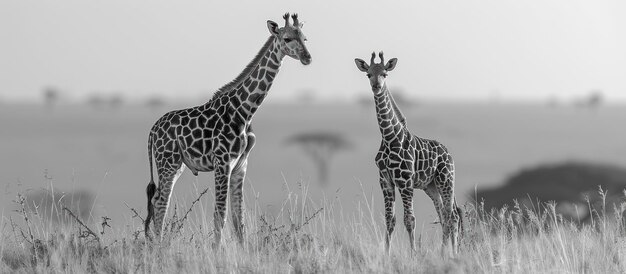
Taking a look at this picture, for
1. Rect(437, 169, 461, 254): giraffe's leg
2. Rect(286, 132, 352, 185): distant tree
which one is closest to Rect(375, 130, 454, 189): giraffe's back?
Rect(437, 169, 461, 254): giraffe's leg

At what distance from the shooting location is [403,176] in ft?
32.1

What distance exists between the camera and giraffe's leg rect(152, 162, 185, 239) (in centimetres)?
1009

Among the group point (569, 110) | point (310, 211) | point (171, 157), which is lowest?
point (310, 211)

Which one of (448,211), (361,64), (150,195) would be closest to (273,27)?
(361,64)

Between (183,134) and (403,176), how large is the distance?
239 centimetres

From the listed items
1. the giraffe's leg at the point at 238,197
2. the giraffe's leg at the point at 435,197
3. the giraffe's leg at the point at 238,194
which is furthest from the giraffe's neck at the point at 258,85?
the giraffe's leg at the point at 435,197

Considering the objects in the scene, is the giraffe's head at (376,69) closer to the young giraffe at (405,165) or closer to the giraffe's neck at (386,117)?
the young giraffe at (405,165)

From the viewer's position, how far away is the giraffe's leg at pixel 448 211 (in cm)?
1040

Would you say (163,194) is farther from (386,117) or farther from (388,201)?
(386,117)

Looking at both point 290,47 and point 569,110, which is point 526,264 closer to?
point 290,47

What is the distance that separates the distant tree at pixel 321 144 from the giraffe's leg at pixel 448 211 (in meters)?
28.8

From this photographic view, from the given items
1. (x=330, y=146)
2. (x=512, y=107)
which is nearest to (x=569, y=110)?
(x=512, y=107)

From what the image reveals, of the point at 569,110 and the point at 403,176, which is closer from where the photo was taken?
the point at 403,176

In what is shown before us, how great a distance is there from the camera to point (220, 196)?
9.76 meters
